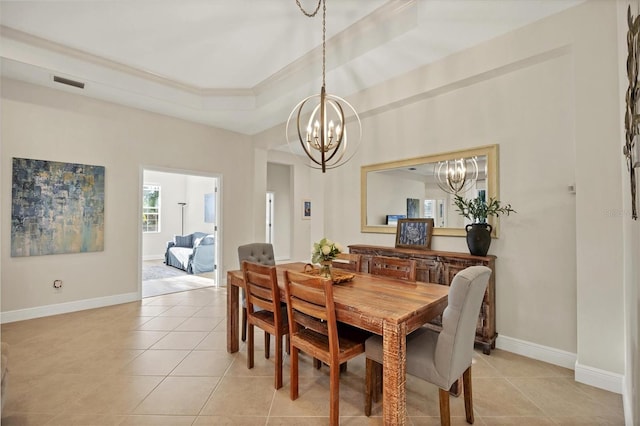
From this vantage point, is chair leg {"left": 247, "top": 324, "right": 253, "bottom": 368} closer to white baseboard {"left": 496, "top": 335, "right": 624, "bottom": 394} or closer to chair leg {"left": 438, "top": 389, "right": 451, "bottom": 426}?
chair leg {"left": 438, "top": 389, "right": 451, "bottom": 426}

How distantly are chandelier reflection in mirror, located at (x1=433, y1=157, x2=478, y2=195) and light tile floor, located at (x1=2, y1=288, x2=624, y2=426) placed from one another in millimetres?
1681

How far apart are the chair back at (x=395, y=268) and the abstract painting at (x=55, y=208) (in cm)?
402

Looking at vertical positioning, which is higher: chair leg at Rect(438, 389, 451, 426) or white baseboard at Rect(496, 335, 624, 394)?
chair leg at Rect(438, 389, 451, 426)

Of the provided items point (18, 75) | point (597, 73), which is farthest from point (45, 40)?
point (597, 73)

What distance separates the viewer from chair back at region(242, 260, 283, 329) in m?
2.09

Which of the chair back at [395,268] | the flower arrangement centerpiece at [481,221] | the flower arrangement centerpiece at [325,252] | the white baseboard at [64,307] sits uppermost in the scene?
the flower arrangement centerpiece at [481,221]

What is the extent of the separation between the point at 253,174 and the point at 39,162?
3180 mm

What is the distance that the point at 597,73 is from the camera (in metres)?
2.14

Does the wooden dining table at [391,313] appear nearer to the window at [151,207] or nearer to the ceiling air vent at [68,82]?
the ceiling air vent at [68,82]

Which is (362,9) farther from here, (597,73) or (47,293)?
(47,293)

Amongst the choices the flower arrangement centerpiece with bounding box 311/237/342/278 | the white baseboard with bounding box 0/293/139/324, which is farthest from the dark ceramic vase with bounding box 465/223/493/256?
the white baseboard with bounding box 0/293/139/324

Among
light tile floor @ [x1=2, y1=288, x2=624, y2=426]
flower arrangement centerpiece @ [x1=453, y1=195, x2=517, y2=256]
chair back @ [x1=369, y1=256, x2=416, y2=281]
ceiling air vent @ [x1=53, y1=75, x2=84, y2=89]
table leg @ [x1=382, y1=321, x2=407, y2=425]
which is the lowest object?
light tile floor @ [x1=2, y1=288, x2=624, y2=426]

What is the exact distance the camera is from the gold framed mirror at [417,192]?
9.52 ft

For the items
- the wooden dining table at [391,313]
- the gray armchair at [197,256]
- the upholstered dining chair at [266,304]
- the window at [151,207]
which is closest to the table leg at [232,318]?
the upholstered dining chair at [266,304]
